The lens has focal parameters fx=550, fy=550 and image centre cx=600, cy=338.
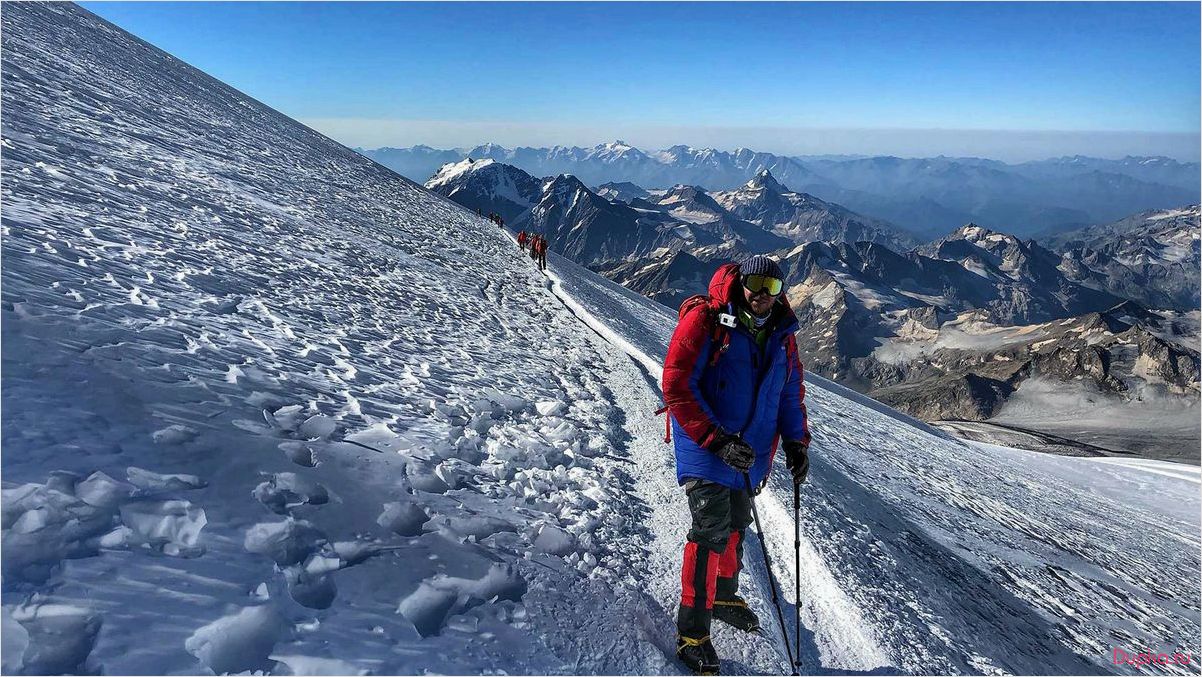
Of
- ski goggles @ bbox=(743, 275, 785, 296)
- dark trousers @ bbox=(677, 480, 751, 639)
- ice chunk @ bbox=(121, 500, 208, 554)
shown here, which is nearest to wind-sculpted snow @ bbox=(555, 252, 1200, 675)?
dark trousers @ bbox=(677, 480, 751, 639)

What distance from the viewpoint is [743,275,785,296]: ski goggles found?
4.61 m

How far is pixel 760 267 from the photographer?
4672 mm

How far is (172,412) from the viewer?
214 inches

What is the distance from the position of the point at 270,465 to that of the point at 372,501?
1009mm

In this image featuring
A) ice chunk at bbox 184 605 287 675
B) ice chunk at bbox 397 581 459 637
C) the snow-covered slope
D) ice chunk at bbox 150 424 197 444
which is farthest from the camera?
ice chunk at bbox 150 424 197 444

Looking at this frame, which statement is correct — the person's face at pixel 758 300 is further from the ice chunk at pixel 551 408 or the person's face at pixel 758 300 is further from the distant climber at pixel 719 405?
the ice chunk at pixel 551 408

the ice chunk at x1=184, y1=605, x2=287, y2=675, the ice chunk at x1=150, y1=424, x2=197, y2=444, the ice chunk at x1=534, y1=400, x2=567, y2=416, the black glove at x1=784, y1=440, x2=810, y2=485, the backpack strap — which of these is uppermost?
the backpack strap

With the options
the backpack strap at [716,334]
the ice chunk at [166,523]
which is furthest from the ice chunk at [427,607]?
the backpack strap at [716,334]

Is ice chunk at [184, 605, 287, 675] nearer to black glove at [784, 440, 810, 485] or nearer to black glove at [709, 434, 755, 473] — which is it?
black glove at [709, 434, 755, 473]

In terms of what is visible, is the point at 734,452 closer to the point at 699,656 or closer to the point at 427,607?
the point at 699,656

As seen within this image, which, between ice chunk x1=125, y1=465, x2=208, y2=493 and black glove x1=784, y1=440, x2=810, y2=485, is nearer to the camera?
ice chunk x1=125, y1=465, x2=208, y2=493

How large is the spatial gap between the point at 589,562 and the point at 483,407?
370 centimetres

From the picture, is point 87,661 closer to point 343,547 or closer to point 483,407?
point 343,547

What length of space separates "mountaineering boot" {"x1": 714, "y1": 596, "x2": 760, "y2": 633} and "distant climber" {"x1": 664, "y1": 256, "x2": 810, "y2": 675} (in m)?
0.49
